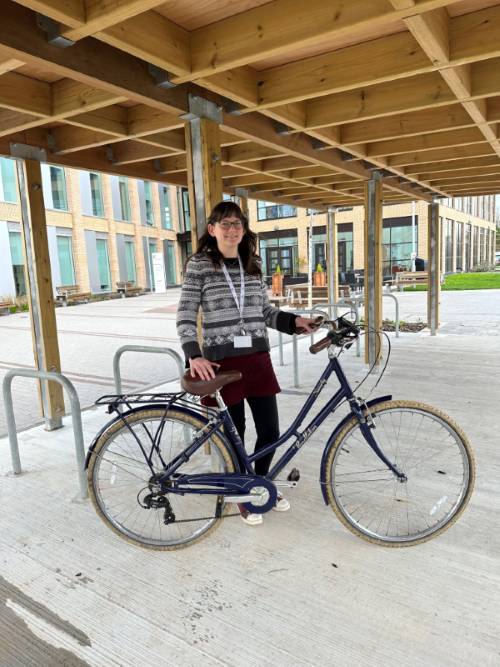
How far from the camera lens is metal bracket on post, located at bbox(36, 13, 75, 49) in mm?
2359

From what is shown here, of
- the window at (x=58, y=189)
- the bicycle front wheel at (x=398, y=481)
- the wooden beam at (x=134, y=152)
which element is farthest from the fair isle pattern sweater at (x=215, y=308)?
the window at (x=58, y=189)

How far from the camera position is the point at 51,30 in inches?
93.9

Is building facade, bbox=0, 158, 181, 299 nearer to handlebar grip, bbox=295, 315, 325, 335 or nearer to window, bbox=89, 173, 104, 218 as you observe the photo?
window, bbox=89, 173, 104, 218

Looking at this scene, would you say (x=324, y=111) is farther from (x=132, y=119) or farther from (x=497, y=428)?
(x=497, y=428)

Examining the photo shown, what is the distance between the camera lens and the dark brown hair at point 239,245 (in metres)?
2.53

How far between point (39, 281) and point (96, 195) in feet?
63.9

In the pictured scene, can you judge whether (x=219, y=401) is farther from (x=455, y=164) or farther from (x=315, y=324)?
(x=455, y=164)

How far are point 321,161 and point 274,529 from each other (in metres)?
3.70

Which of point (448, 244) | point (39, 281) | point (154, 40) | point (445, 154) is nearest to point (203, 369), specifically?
point (154, 40)

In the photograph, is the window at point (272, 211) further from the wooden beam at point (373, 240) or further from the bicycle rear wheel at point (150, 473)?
the bicycle rear wheel at point (150, 473)

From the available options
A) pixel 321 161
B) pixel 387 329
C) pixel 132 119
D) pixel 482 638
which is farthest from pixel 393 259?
pixel 482 638

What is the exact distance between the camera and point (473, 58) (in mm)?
2793

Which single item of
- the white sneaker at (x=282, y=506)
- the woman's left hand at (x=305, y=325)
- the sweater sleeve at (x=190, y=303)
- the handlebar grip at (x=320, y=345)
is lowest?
the white sneaker at (x=282, y=506)

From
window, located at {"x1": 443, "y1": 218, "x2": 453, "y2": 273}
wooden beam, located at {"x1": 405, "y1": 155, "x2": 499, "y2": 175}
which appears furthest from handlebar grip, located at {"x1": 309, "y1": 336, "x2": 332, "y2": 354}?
window, located at {"x1": 443, "y1": 218, "x2": 453, "y2": 273}
